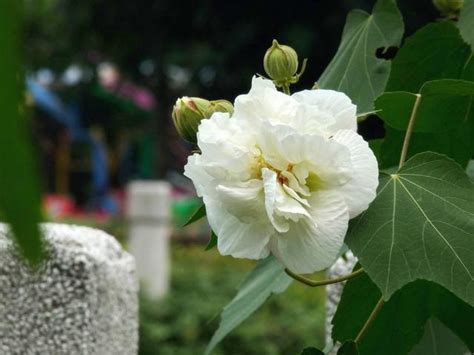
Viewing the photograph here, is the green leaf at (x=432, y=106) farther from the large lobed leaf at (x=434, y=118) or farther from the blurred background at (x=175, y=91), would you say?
the blurred background at (x=175, y=91)

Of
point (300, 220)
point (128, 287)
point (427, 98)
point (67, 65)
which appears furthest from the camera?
point (67, 65)

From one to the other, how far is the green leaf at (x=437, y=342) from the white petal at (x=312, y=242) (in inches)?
14.2

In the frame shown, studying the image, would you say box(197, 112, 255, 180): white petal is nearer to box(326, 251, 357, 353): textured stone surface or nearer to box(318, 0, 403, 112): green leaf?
box(318, 0, 403, 112): green leaf

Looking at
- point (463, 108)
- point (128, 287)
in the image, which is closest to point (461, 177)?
point (463, 108)

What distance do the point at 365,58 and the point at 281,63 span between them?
26 centimetres

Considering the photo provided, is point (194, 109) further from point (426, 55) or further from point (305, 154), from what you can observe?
point (426, 55)

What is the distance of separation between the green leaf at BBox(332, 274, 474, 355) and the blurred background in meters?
0.53

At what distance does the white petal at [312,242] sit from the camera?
0.55 meters

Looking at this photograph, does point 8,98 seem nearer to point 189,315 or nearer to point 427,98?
point 427,98

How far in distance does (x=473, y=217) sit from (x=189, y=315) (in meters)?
3.98

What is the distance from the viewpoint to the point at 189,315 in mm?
4531

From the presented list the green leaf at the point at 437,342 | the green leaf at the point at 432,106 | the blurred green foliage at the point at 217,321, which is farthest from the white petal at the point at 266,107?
the blurred green foliage at the point at 217,321

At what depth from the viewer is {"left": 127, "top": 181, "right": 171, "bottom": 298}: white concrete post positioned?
555 cm

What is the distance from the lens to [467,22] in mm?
883
